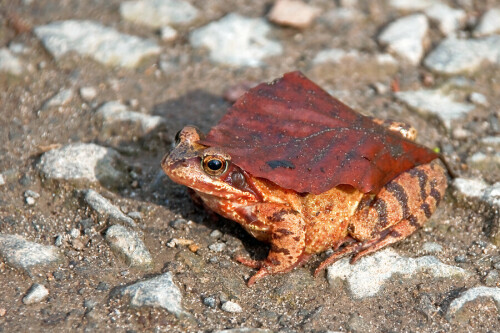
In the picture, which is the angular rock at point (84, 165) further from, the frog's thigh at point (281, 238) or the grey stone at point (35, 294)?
the frog's thigh at point (281, 238)

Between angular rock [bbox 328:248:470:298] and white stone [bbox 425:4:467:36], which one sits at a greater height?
white stone [bbox 425:4:467:36]

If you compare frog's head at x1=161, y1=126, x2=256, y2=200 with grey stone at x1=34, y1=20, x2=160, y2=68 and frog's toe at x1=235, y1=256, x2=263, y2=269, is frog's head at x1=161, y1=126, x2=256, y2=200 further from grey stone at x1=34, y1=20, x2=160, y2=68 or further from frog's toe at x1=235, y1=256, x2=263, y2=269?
grey stone at x1=34, y1=20, x2=160, y2=68

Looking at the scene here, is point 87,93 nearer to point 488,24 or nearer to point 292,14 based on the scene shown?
point 292,14

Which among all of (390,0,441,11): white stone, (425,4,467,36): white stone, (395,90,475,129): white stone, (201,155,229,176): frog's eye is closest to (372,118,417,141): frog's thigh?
(395,90,475,129): white stone

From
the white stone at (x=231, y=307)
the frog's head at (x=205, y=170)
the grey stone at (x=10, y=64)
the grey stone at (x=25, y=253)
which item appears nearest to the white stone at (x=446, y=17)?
the frog's head at (x=205, y=170)

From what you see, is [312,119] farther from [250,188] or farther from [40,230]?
[40,230]

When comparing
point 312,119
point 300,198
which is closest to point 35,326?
point 300,198
